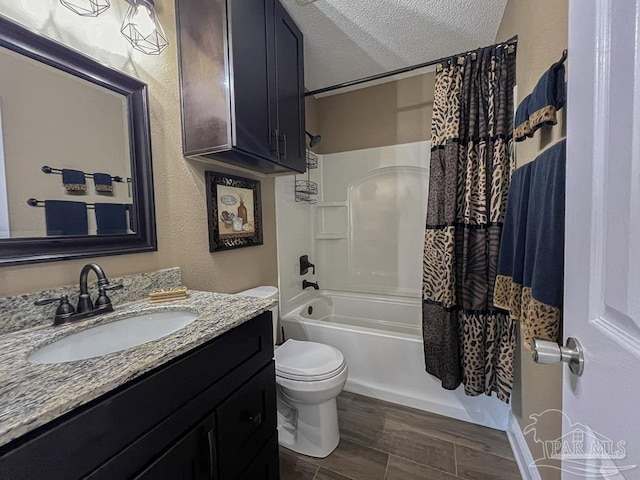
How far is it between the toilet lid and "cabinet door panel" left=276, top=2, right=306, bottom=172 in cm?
114

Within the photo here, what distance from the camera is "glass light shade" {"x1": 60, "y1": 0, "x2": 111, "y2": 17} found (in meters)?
0.94

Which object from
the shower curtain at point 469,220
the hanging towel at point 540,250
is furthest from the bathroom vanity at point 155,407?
the shower curtain at point 469,220

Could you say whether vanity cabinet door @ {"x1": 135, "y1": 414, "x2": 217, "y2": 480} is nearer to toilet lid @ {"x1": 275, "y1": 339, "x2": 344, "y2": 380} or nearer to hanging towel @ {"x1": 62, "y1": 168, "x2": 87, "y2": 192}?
toilet lid @ {"x1": 275, "y1": 339, "x2": 344, "y2": 380}

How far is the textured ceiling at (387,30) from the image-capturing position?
1.55 meters

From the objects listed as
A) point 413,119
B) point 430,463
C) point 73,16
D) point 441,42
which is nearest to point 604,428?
point 430,463

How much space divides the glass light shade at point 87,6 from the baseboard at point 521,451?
8.59 feet

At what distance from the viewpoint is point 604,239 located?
0.41 metres

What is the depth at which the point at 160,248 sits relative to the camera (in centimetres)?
126

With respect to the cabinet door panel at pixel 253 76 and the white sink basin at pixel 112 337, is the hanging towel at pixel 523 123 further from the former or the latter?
the white sink basin at pixel 112 337

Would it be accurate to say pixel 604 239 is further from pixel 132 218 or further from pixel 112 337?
pixel 132 218

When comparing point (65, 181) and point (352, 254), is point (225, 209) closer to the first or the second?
point (65, 181)

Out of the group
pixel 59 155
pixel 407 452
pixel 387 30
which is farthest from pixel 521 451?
pixel 387 30

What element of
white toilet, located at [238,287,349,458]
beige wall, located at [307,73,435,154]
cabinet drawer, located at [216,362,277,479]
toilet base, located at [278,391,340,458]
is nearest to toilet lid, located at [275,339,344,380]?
white toilet, located at [238,287,349,458]

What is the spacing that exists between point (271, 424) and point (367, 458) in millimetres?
724
